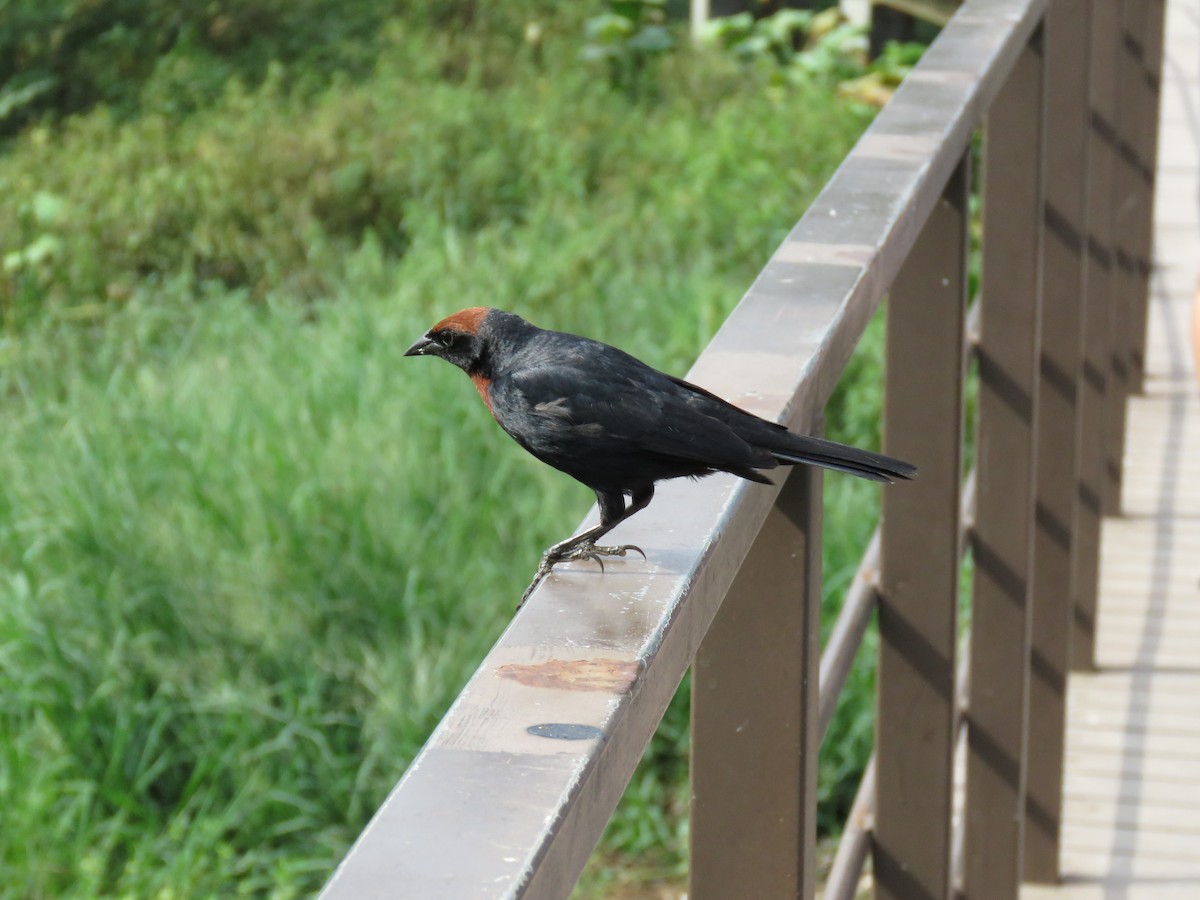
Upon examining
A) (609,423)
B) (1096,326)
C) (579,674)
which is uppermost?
(579,674)

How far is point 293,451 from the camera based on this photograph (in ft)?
14.1

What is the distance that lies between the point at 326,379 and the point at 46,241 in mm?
2319

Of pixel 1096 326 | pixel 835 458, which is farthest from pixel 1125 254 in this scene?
pixel 835 458

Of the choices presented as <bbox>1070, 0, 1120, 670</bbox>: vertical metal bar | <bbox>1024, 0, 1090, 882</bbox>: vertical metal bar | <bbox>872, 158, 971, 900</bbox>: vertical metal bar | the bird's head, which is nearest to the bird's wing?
the bird's head

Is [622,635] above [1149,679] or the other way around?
above

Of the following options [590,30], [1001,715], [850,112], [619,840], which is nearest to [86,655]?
[619,840]

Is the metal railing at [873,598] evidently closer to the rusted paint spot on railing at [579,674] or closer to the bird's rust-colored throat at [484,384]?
the rusted paint spot on railing at [579,674]

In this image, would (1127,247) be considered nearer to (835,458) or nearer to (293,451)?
(293,451)

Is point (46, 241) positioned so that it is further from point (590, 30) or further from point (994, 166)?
point (994, 166)

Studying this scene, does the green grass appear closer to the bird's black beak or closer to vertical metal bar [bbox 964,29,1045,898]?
vertical metal bar [bbox 964,29,1045,898]

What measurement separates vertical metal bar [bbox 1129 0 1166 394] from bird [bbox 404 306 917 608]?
321 cm

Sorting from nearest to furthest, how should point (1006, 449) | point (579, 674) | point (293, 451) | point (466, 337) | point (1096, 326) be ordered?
point (579, 674), point (466, 337), point (1006, 449), point (1096, 326), point (293, 451)

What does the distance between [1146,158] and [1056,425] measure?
2013 millimetres

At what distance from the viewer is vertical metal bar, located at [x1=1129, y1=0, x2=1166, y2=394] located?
14.1 ft
